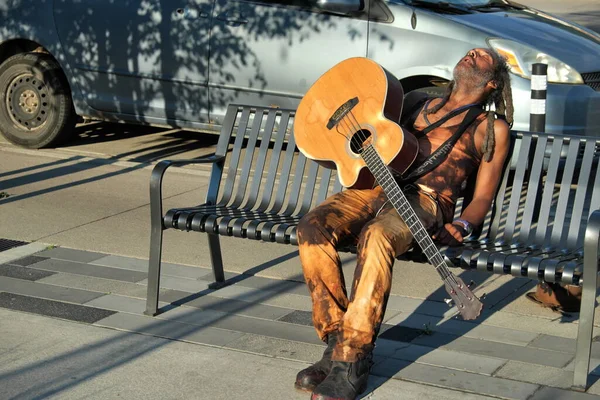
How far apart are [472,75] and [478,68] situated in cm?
5

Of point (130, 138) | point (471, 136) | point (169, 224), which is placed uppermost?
point (471, 136)

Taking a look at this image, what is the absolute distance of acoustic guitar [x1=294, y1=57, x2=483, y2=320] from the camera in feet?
15.3

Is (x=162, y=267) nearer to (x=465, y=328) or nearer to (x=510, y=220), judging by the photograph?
(x=465, y=328)

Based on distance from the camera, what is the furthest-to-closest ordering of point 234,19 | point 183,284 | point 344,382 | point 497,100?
1. point 234,19
2. point 183,284
3. point 497,100
4. point 344,382

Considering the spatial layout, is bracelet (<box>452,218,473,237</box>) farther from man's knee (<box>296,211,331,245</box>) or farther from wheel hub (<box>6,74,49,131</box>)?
wheel hub (<box>6,74,49,131</box>)

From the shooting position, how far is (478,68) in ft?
16.6

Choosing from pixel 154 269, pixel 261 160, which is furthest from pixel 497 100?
pixel 154 269

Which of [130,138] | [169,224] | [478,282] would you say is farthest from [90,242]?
[130,138]

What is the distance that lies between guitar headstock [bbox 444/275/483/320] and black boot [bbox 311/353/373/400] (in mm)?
441

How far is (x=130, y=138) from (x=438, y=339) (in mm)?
5780

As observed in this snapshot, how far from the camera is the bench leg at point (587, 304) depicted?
4329 mm

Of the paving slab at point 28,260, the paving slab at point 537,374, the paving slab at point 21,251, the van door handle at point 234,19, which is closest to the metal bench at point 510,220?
the paving slab at point 537,374

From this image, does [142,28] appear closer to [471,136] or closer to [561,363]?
[471,136]

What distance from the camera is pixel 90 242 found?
6.73 m
